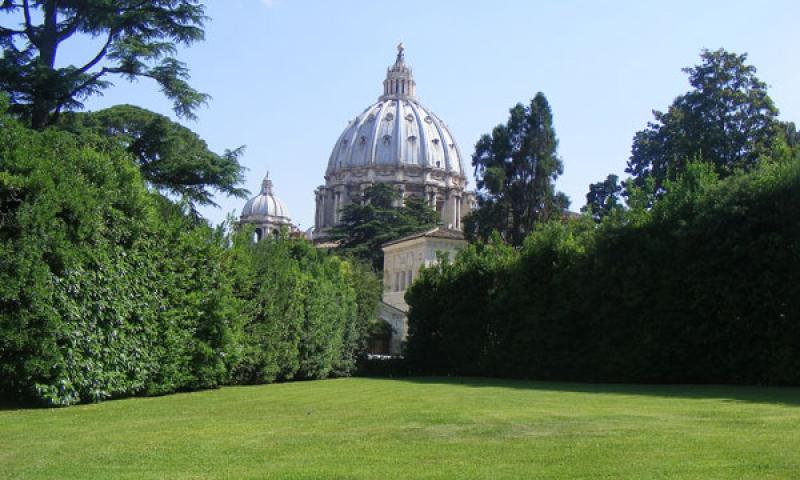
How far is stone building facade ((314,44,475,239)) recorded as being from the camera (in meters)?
138

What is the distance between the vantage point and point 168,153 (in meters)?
23.3

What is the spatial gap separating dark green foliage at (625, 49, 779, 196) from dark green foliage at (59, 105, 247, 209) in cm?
1841

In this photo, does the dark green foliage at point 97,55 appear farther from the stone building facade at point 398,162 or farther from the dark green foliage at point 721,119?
the stone building facade at point 398,162

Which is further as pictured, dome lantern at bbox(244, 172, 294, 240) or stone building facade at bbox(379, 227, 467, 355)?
dome lantern at bbox(244, 172, 294, 240)

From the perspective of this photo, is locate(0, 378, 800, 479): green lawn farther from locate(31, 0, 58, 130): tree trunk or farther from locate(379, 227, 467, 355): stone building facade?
locate(379, 227, 467, 355): stone building facade

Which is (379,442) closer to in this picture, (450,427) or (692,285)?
(450,427)

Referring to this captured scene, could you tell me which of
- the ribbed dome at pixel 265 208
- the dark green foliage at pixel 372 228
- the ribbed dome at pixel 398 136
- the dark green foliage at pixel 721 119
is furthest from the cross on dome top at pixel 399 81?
the dark green foliage at pixel 721 119

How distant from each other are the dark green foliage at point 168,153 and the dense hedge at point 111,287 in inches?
108

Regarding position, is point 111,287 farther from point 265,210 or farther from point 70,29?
point 265,210

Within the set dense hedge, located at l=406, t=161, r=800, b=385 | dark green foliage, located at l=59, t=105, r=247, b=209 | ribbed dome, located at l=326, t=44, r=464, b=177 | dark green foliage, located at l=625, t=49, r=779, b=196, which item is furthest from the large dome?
dark green foliage, located at l=59, t=105, r=247, b=209

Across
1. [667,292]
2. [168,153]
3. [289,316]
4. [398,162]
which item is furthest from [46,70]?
[398,162]

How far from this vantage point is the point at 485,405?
42.6 ft

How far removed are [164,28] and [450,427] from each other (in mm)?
17349

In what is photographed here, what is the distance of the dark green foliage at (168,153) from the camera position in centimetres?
2306
